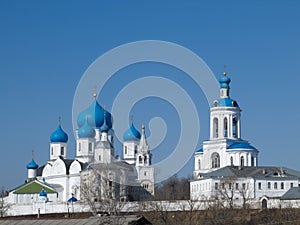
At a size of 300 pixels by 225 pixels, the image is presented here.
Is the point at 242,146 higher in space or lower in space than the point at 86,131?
lower

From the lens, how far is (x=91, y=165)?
52469 millimetres

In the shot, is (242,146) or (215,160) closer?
(242,146)

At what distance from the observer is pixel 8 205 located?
49.8 metres

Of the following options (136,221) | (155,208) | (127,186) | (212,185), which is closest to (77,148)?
(127,186)

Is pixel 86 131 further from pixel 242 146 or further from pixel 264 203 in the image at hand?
pixel 264 203

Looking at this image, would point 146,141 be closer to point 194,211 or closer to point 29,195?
point 29,195

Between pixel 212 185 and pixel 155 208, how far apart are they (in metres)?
7.68

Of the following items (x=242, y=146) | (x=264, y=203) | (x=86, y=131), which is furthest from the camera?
(x=86, y=131)

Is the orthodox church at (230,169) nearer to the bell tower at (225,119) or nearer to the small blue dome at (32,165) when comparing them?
the bell tower at (225,119)

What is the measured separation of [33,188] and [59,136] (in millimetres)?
5250

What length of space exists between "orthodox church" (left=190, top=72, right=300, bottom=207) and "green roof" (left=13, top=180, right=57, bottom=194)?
10.0m

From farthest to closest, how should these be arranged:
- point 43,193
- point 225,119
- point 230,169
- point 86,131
Result: point 86,131 → point 225,119 → point 43,193 → point 230,169

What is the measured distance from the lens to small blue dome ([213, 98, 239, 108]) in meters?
54.0

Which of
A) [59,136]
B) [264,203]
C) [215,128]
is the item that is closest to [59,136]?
[59,136]
